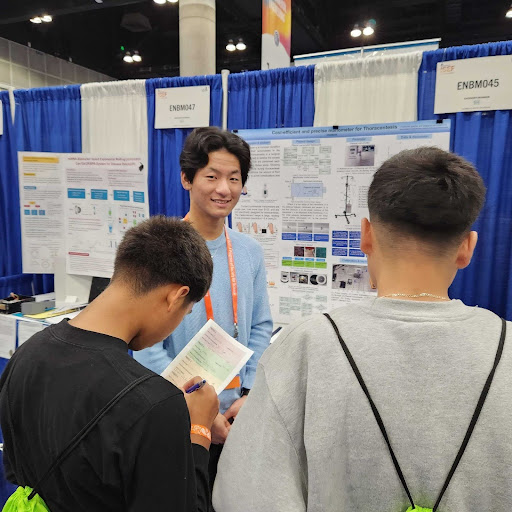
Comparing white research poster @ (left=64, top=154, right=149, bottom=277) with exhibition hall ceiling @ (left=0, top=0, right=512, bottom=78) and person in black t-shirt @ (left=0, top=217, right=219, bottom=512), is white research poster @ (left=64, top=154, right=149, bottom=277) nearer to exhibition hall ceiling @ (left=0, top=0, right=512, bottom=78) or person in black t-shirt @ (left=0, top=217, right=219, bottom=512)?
person in black t-shirt @ (left=0, top=217, right=219, bottom=512)

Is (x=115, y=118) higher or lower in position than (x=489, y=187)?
higher

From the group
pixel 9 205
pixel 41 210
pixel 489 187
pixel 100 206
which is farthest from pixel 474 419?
pixel 9 205

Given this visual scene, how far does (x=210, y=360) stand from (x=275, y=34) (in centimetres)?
268

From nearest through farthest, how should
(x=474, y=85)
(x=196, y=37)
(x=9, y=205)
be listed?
(x=474, y=85), (x=9, y=205), (x=196, y=37)

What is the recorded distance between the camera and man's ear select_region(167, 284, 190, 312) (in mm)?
954

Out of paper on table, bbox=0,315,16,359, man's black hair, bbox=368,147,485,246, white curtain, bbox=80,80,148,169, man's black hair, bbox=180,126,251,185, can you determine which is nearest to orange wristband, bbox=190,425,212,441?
man's black hair, bbox=368,147,485,246

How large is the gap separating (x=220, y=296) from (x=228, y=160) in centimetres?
54

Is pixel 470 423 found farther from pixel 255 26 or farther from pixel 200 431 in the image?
pixel 255 26

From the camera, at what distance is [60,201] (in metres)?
3.44

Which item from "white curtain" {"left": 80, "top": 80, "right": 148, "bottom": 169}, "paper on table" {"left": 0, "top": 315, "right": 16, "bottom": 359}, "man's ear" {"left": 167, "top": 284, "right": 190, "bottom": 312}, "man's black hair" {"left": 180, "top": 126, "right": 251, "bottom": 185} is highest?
"white curtain" {"left": 80, "top": 80, "right": 148, "bottom": 169}

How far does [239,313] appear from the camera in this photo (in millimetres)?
1570

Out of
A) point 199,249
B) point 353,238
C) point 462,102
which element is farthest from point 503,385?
point 462,102

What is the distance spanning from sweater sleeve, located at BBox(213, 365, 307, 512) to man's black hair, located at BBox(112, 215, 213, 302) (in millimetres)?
346

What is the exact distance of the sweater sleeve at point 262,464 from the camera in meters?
0.67
